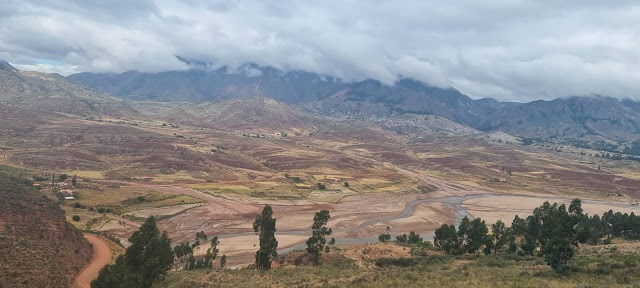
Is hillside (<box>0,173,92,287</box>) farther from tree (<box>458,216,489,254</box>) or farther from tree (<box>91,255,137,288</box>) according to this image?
tree (<box>458,216,489,254</box>)

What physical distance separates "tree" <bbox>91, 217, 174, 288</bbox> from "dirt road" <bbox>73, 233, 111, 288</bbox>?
1249 cm

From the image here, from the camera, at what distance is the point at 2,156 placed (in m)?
157

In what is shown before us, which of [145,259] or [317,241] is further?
[317,241]

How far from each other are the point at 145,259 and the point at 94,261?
22846 mm

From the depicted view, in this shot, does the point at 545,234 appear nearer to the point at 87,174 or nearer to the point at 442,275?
the point at 442,275

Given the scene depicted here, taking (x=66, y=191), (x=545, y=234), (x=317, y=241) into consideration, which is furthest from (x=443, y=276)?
(x=66, y=191)

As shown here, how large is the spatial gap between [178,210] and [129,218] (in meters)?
14.9

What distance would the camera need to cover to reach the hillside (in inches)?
1679

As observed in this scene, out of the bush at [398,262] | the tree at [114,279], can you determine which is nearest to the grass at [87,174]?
the tree at [114,279]

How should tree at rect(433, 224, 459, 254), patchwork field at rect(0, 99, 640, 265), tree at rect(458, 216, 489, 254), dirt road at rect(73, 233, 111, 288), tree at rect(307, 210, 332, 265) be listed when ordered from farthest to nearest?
1. patchwork field at rect(0, 99, 640, 265)
2. tree at rect(458, 216, 489, 254)
3. tree at rect(433, 224, 459, 254)
4. tree at rect(307, 210, 332, 265)
5. dirt road at rect(73, 233, 111, 288)

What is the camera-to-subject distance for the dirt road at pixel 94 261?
4856 centimetres

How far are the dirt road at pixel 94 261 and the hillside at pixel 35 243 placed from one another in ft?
3.03

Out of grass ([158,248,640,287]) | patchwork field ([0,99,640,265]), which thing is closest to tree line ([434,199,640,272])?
grass ([158,248,640,287])

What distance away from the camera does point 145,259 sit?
41062mm
